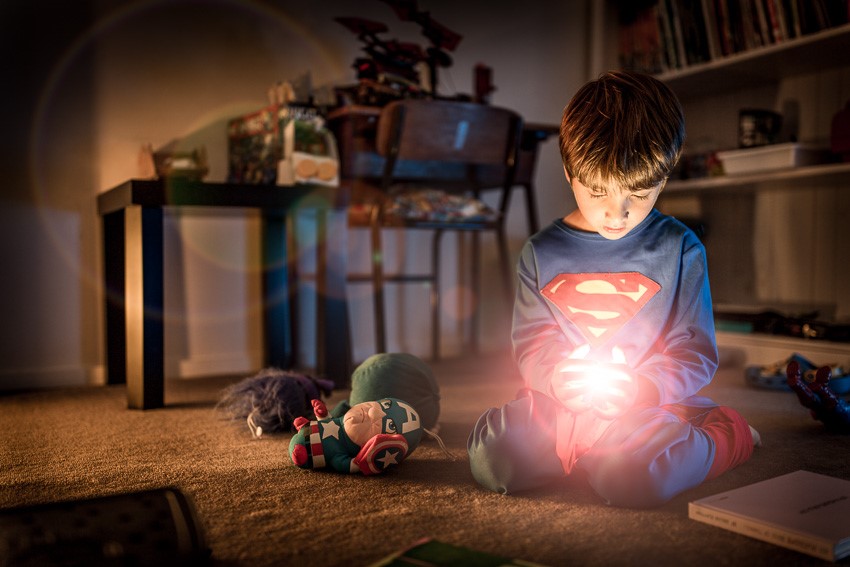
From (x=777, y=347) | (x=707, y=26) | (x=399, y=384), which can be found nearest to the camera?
(x=399, y=384)

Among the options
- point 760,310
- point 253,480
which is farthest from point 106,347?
point 760,310

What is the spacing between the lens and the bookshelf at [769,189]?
2219 millimetres

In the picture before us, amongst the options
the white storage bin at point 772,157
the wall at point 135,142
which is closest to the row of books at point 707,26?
the white storage bin at point 772,157

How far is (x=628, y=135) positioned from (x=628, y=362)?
1.06ft

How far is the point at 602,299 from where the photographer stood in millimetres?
1071

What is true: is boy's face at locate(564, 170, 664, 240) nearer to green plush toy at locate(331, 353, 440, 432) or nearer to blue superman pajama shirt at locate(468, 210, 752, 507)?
blue superman pajama shirt at locate(468, 210, 752, 507)

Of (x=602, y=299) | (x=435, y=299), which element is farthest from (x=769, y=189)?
(x=602, y=299)

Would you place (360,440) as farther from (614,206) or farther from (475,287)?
(475,287)

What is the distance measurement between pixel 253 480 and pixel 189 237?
129 cm

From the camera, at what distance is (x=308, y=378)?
154 cm

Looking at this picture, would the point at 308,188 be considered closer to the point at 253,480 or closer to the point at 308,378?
the point at 308,378

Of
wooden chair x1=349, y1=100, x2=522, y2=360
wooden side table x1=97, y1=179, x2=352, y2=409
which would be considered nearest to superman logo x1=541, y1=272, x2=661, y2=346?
wooden side table x1=97, y1=179, x2=352, y2=409

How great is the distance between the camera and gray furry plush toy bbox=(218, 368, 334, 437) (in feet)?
4.62

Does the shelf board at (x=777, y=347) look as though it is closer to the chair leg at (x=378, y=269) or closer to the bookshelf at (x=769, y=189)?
the bookshelf at (x=769, y=189)
